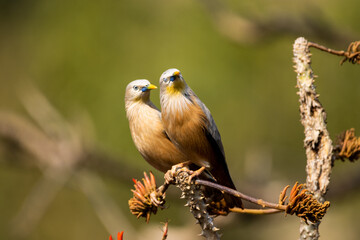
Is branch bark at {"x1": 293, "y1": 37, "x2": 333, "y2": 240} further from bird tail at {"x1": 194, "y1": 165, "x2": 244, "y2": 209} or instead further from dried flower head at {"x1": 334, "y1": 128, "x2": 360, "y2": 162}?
bird tail at {"x1": 194, "y1": 165, "x2": 244, "y2": 209}

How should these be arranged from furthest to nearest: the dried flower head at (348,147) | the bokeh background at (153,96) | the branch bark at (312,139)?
the bokeh background at (153,96) < the dried flower head at (348,147) < the branch bark at (312,139)

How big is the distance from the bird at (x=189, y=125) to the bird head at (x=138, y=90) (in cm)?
64

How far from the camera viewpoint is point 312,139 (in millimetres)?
2424

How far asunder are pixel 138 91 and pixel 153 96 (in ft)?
7.92

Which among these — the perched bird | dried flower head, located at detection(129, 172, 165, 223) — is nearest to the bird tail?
Answer: dried flower head, located at detection(129, 172, 165, 223)

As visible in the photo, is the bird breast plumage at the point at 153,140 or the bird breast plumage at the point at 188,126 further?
the bird breast plumage at the point at 153,140

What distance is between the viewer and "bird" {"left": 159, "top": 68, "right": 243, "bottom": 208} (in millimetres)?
2711

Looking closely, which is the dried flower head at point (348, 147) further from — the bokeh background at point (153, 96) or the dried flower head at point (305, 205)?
the bokeh background at point (153, 96)

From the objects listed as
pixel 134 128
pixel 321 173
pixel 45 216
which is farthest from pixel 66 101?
pixel 321 173

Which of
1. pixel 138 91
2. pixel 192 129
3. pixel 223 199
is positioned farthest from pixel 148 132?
pixel 223 199

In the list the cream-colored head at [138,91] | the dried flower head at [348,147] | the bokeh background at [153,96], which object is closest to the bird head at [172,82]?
the cream-colored head at [138,91]

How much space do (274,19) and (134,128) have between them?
116 inches

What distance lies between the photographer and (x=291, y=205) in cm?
210

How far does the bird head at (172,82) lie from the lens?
2623 millimetres
